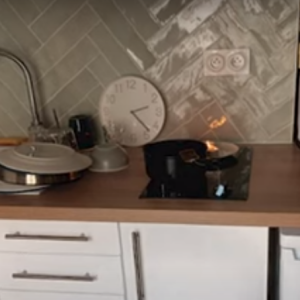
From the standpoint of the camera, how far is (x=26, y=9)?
171 centimetres

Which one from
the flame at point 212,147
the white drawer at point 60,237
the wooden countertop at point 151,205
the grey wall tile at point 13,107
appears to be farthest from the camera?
the grey wall tile at point 13,107

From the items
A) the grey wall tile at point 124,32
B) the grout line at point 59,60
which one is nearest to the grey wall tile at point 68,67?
the grout line at point 59,60

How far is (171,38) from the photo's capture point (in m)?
Result: 1.67

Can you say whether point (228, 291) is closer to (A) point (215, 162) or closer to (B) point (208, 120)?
(A) point (215, 162)

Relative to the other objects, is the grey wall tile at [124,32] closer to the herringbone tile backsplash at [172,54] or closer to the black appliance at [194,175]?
the herringbone tile backsplash at [172,54]

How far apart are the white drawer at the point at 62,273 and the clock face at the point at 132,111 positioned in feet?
1.89

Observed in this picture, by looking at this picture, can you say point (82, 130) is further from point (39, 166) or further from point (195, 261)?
point (195, 261)

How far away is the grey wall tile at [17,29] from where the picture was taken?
5.63 feet

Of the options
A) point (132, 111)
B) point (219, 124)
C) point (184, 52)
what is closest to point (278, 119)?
point (219, 124)

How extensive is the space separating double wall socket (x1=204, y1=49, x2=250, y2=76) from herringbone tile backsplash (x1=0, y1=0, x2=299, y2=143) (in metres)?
0.02

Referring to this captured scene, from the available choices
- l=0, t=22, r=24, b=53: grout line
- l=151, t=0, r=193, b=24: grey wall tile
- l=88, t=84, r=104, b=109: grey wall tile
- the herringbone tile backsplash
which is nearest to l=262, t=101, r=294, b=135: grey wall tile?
the herringbone tile backsplash

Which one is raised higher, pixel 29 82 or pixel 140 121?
pixel 29 82

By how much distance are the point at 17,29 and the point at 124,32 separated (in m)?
0.40

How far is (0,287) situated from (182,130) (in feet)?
2.67
